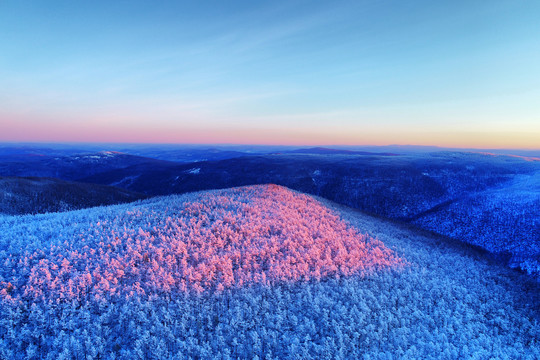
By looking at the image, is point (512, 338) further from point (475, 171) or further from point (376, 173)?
point (475, 171)

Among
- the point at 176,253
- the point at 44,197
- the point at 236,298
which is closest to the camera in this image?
the point at 236,298

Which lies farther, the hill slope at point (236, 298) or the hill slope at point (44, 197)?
the hill slope at point (44, 197)

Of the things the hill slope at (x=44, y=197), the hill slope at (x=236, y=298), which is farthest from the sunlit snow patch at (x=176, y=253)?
Answer: the hill slope at (x=44, y=197)

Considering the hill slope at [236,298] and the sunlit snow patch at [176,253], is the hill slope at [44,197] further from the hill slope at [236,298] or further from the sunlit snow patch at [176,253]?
the hill slope at [236,298]

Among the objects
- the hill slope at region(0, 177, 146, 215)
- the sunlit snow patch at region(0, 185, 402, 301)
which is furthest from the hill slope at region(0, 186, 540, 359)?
the hill slope at region(0, 177, 146, 215)

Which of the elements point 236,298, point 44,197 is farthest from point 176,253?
point 44,197

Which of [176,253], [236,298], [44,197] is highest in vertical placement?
[176,253]

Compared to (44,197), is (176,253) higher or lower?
higher

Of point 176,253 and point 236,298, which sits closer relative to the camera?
point 236,298

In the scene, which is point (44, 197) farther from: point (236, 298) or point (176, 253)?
point (236, 298)

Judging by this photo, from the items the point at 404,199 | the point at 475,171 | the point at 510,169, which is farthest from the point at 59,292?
the point at 510,169
